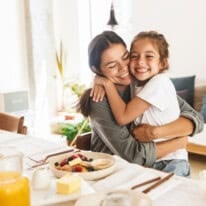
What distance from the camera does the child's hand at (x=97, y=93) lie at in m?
1.46

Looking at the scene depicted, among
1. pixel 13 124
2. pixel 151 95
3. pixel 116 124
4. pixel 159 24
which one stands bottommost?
pixel 13 124

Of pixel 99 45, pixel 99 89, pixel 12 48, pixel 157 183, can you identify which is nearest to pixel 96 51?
pixel 99 45

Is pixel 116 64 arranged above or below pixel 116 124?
above

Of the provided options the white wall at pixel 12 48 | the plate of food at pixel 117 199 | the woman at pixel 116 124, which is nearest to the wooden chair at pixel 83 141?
the woman at pixel 116 124

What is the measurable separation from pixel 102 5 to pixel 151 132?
11.2 ft

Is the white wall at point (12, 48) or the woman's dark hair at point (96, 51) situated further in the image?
the white wall at point (12, 48)

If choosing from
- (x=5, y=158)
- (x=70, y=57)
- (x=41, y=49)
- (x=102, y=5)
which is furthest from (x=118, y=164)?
(x=102, y=5)

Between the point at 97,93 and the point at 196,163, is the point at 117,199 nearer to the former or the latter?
the point at 97,93

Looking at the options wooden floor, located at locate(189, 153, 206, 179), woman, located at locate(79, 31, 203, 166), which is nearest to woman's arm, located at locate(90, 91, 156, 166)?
woman, located at locate(79, 31, 203, 166)

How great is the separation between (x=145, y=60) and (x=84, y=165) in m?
0.53

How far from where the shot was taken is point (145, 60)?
1475 millimetres

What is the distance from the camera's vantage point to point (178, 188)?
1.05 meters

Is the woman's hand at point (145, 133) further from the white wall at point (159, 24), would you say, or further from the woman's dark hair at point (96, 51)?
the white wall at point (159, 24)

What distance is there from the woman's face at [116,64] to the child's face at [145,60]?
1.4 inches
